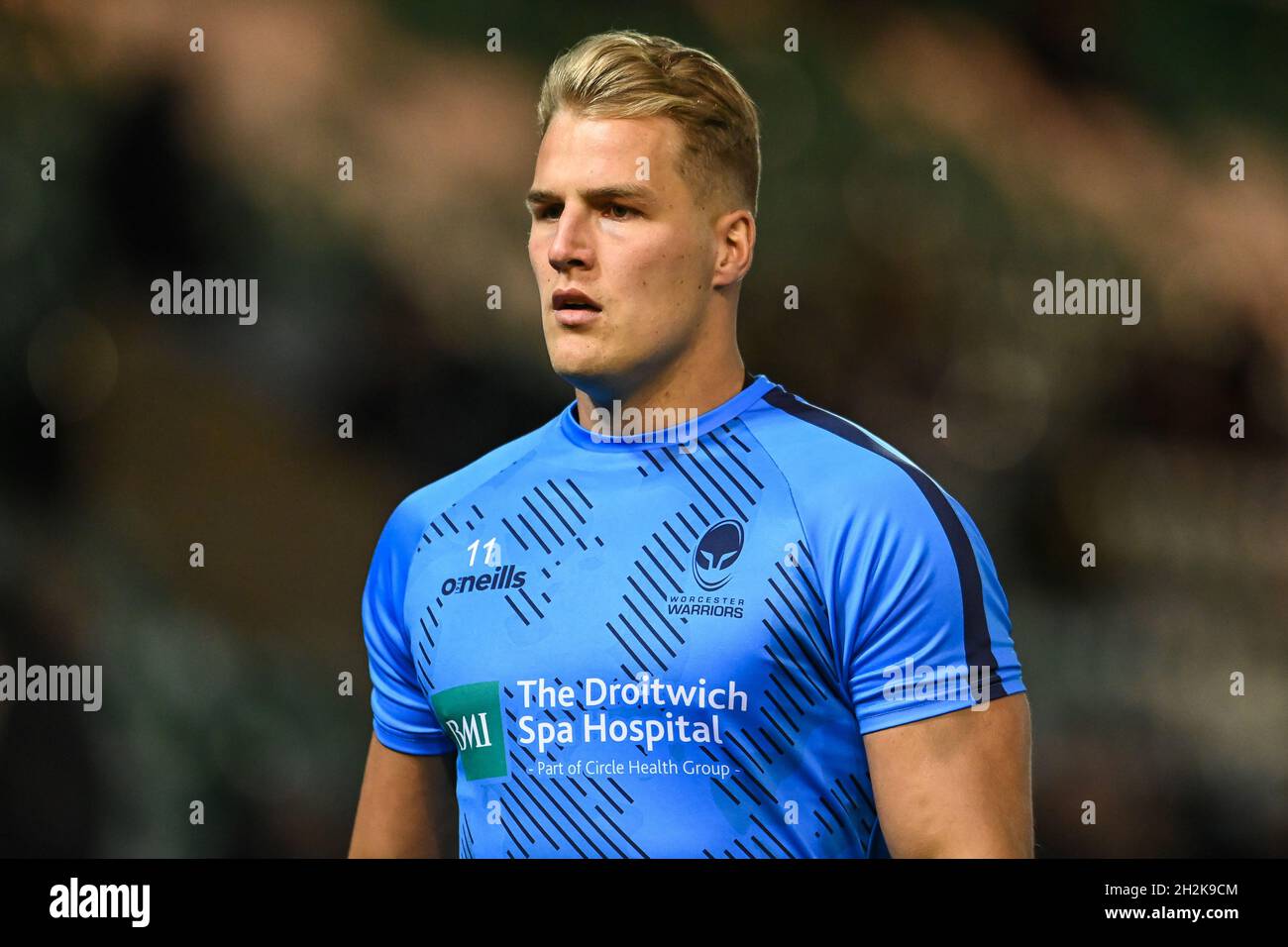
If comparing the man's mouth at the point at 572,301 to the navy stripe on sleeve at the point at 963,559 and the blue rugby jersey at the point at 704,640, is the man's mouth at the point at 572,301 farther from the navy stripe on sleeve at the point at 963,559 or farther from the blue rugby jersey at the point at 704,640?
the navy stripe on sleeve at the point at 963,559

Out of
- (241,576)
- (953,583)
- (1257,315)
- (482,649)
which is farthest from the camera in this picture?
(1257,315)

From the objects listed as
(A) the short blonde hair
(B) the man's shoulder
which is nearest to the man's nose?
Answer: (A) the short blonde hair

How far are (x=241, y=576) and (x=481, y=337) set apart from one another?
4.38 ft

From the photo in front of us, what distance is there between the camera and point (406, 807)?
13.5ft

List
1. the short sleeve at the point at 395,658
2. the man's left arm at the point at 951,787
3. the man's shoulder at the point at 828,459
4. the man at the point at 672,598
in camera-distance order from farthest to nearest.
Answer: the short sleeve at the point at 395,658, the man's shoulder at the point at 828,459, the man at the point at 672,598, the man's left arm at the point at 951,787

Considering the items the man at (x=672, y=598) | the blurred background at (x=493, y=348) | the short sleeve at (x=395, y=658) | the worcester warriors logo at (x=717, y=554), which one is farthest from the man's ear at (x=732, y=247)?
A: the blurred background at (x=493, y=348)

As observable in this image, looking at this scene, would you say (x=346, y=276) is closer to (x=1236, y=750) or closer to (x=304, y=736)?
(x=304, y=736)

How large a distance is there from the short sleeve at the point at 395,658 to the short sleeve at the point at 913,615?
1.12 metres

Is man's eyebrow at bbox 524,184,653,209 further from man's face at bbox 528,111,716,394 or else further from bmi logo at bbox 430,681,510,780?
bmi logo at bbox 430,681,510,780

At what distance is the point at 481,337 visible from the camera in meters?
6.60

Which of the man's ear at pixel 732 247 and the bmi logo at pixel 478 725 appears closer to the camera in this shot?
the bmi logo at pixel 478 725

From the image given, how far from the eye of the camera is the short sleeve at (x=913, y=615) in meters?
3.51

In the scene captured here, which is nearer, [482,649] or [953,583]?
[953,583]
